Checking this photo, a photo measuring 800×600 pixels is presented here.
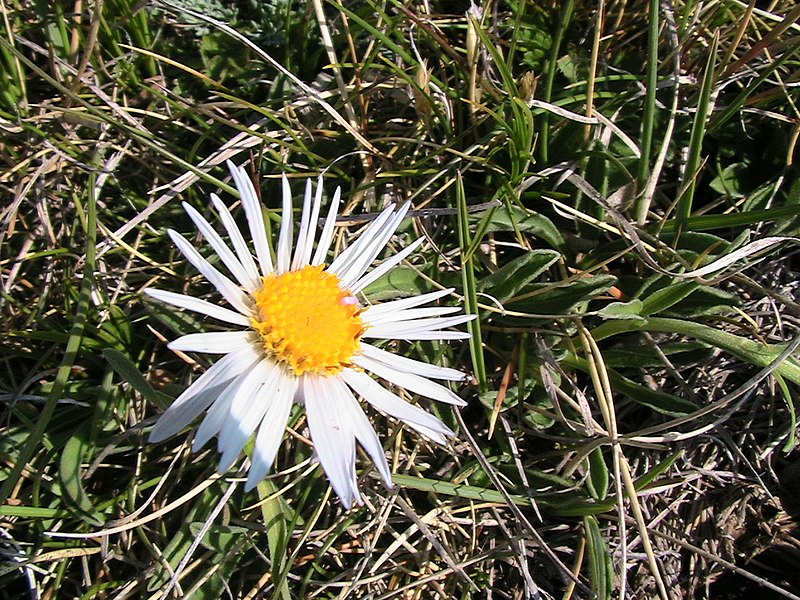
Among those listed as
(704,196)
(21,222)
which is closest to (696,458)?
(704,196)

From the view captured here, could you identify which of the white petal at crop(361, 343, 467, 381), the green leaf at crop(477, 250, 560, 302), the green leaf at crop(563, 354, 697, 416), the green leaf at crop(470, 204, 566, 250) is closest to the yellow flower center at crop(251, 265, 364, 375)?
the white petal at crop(361, 343, 467, 381)

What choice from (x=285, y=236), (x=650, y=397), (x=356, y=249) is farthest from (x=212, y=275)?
(x=650, y=397)

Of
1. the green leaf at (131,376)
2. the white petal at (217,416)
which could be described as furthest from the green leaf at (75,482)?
the white petal at (217,416)

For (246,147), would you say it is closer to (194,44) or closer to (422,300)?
(194,44)

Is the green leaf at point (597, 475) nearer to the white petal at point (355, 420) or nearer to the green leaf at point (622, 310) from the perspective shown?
Result: the green leaf at point (622, 310)

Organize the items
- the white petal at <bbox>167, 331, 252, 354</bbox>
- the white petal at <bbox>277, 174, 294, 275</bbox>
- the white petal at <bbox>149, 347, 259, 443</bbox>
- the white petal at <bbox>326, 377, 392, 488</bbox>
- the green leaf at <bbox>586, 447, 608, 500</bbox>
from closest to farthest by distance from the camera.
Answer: the white petal at <bbox>167, 331, 252, 354</bbox>, the white petal at <bbox>149, 347, 259, 443</bbox>, the white petal at <bbox>326, 377, 392, 488</bbox>, the white petal at <bbox>277, 174, 294, 275</bbox>, the green leaf at <bbox>586, 447, 608, 500</bbox>

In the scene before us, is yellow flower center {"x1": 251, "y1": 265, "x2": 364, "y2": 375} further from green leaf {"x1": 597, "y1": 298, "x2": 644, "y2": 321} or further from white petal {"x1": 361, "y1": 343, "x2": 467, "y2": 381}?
green leaf {"x1": 597, "y1": 298, "x2": 644, "y2": 321}

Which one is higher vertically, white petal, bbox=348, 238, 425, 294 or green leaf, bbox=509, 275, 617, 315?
white petal, bbox=348, 238, 425, 294

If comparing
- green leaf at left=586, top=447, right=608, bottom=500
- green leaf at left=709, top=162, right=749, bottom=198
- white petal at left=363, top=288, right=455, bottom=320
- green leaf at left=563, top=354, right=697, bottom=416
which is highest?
white petal at left=363, top=288, right=455, bottom=320
